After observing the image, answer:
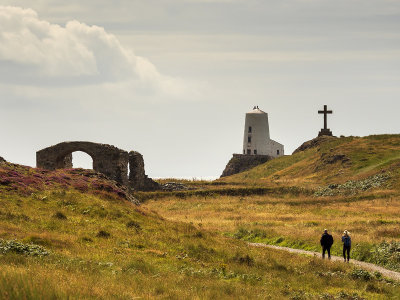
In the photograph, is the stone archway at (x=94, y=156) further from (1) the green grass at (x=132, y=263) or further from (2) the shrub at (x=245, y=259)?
(2) the shrub at (x=245, y=259)

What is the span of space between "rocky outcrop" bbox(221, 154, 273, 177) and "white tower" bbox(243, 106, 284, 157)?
2.45 m

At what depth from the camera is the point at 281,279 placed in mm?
23703

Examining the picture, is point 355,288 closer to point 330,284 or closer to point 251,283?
point 330,284

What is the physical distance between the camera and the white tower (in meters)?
128

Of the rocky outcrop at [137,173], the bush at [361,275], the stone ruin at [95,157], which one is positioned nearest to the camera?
the bush at [361,275]

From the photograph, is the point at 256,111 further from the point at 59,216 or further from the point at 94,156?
the point at 59,216

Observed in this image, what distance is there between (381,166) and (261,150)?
51.8 m

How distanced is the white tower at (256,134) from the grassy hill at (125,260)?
286 ft

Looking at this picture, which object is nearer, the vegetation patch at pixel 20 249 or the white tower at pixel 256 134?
the vegetation patch at pixel 20 249

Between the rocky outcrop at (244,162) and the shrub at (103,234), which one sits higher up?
the rocky outcrop at (244,162)

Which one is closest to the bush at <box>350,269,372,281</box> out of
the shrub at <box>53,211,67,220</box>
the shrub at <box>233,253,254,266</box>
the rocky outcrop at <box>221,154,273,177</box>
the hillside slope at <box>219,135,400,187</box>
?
the shrub at <box>233,253,254,266</box>

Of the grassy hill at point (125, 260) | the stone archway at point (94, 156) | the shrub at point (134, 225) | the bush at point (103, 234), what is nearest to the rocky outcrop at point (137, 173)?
the stone archway at point (94, 156)

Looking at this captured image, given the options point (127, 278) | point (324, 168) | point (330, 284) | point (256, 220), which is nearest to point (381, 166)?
point (324, 168)

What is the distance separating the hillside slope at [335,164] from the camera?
80.8m
